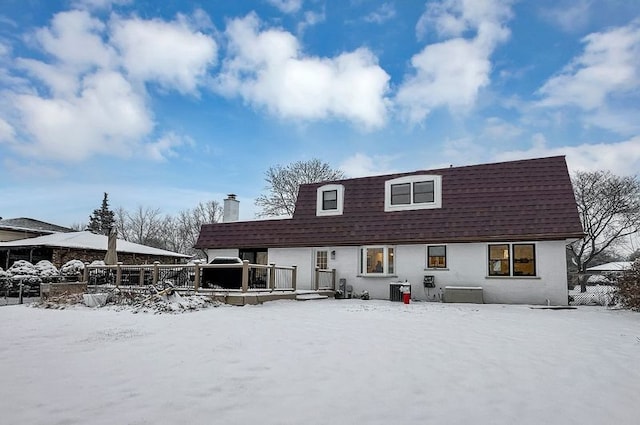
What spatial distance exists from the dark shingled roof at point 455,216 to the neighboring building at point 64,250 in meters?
7.07

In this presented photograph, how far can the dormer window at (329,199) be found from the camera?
18203mm

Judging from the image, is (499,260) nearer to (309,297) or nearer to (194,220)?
(309,297)

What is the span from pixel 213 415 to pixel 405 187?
14801 millimetres

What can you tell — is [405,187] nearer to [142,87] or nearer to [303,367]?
[142,87]

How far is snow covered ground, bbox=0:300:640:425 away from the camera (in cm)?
343

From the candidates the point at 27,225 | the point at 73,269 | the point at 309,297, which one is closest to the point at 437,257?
the point at 309,297

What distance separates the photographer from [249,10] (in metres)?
13.2

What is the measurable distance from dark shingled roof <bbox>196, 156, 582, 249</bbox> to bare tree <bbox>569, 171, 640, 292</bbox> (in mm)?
14840

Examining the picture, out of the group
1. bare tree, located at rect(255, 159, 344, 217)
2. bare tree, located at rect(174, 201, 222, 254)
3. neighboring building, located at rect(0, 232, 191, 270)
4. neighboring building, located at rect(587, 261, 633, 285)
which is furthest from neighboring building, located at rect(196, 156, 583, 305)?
Result: bare tree, located at rect(174, 201, 222, 254)

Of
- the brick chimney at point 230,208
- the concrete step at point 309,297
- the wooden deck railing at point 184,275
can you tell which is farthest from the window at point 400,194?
the brick chimney at point 230,208

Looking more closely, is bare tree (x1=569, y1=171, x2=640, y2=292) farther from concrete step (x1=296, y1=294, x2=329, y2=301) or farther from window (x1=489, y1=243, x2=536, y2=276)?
concrete step (x1=296, y1=294, x2=329, y2=301)

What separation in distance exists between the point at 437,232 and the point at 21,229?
97.1ft

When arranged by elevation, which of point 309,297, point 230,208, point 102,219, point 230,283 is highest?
point 102,219

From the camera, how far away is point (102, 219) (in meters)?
45.7
